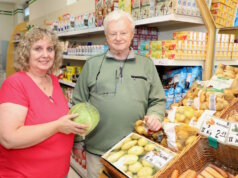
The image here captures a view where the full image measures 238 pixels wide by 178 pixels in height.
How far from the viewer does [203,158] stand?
132 cm

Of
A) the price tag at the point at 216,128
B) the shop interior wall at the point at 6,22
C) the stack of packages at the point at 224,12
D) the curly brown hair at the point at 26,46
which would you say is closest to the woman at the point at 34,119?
the curly brown hair at the point at 26,46

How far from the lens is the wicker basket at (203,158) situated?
1202 millimetres

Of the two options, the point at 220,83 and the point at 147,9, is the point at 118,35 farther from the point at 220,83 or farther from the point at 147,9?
the point at 220,83

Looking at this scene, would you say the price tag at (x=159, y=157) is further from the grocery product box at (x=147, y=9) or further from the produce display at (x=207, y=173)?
the grocery product box at (x=147, y=9)

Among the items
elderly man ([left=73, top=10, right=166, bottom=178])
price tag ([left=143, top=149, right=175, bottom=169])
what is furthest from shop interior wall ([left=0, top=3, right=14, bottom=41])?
price tag ([left=143, top=149, right=175, bottom=169])

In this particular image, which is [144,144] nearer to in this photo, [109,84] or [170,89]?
[109,84]

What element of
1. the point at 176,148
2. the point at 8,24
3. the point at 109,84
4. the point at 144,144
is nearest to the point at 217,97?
the point at 176,148

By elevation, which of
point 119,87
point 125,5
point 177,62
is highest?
point 125,5

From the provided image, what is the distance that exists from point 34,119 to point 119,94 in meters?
0.64

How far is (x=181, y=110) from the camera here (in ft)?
5.25

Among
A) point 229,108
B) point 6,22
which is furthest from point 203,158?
point 6,22

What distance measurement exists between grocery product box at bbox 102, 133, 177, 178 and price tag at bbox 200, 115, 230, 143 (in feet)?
0.69

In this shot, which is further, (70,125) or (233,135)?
(70,125)

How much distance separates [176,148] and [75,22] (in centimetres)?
309
